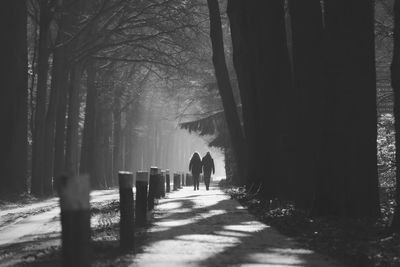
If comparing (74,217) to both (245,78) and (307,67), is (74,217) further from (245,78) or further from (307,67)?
(245,78)

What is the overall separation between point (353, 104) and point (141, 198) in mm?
3379

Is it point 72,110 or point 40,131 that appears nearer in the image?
point 40,131

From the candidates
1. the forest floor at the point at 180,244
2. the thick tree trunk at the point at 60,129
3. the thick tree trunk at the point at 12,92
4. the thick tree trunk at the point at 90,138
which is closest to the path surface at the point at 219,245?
the forest floor at the point at 180,244

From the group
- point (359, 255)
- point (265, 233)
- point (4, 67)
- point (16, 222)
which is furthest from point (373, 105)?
point (4, 67)

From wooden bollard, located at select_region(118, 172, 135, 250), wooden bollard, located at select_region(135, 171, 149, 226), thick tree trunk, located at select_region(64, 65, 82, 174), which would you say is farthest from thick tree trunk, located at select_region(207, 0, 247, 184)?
wooden bollard, located at select_region(118, 172, 135, 250)

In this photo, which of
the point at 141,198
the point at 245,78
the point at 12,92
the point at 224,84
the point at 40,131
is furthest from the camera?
the point at 40,131

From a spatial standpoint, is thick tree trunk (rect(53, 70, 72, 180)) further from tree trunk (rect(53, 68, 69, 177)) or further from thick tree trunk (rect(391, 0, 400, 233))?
thick tree trunk (rect(391, 0, 400, 233))

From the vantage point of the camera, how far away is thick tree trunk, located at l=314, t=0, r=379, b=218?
38.5 feet

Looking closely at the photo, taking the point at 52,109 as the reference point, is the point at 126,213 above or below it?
below

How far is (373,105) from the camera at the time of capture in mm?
11883

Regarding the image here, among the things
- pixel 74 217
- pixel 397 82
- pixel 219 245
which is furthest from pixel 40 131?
pixel 74 217

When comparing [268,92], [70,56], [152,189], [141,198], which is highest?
[70,56]

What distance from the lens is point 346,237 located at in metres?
9.90

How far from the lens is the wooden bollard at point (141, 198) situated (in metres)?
11.7
